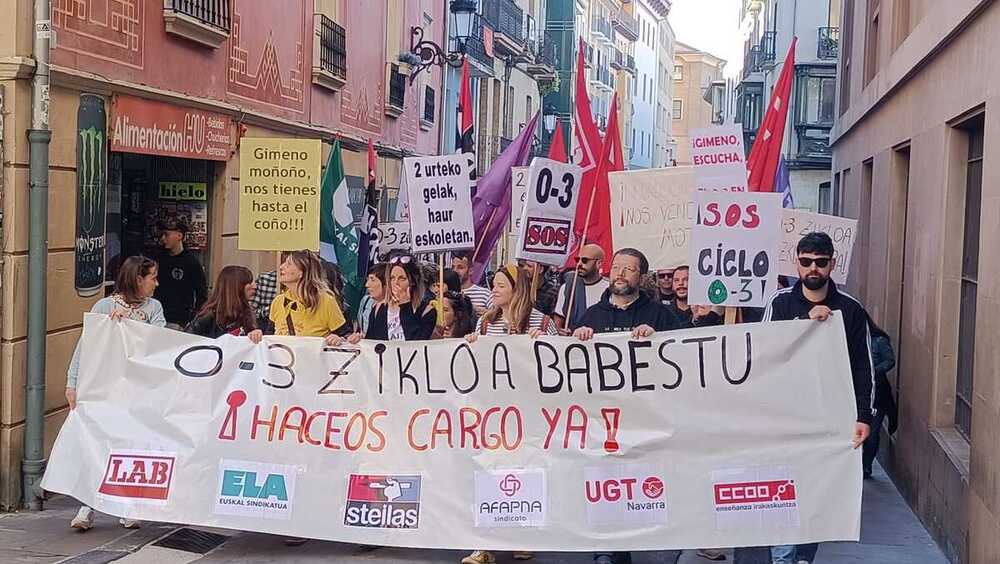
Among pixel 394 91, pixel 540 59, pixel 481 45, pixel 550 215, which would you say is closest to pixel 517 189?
pixel 550 215

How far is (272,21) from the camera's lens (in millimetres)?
14750

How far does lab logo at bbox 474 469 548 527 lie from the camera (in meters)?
7.35

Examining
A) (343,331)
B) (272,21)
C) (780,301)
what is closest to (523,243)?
(343,331)

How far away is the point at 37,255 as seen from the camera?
28.5 ft

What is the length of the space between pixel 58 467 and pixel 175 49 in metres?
4.84

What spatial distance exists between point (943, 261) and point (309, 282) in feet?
14.5

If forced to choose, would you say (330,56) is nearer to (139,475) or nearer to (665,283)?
(665,283)

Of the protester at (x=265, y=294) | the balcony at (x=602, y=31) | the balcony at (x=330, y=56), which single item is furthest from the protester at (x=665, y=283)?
the balcony at (x=602, y=31)

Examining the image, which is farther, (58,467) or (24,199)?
(24,199)

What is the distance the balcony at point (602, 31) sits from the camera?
204 feet

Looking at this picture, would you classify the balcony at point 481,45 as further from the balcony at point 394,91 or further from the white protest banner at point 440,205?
the white protest banner at point 440,205

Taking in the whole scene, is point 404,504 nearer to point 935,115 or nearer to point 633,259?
point 633,259

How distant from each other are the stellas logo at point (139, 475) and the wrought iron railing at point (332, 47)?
381 inches

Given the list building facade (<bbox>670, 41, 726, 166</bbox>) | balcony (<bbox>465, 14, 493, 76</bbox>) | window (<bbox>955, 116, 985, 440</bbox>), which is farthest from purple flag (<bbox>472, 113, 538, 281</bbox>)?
building facade (<bbox>670, 41, 726, 166</bbox>)
